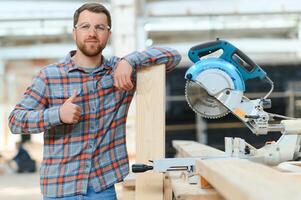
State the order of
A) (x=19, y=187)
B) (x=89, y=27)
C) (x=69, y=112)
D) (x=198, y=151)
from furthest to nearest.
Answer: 1. (x=19, y=187)
2. (x=198, y=151)
3. (x=89, y=27)
4. (x=69, y=112)

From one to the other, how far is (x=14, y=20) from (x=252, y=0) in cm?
367

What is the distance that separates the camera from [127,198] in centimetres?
212

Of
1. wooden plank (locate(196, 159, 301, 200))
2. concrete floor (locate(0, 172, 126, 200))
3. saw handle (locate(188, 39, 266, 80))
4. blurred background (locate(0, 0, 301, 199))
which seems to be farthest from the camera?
blurred background (locate(0, 0, 301, 199))

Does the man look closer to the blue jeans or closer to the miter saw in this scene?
the blue jeans

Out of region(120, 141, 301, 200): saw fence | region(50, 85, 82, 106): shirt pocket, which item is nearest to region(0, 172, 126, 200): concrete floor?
region(50, 85, 82, 106): shirt pocket

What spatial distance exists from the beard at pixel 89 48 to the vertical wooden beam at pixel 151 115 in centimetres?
16

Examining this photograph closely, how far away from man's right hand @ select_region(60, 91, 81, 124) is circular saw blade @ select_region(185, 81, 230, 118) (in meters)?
0.41

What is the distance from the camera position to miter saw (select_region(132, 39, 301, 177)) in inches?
64.3

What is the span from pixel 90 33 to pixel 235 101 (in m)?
0.52

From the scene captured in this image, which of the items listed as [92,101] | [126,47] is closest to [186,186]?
[92,101]

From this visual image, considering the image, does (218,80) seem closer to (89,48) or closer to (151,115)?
(151,115)

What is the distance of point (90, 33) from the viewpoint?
5.12ft

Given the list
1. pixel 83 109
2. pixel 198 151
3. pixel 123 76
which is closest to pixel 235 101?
pixel 123 76

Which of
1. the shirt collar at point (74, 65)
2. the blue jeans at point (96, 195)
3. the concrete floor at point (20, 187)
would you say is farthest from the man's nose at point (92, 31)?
the concrete floor at point (20, 187)
